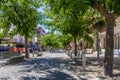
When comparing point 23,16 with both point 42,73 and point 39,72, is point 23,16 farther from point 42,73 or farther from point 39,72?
point 42,73

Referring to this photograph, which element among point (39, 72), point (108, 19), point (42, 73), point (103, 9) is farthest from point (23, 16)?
point (103, 9)

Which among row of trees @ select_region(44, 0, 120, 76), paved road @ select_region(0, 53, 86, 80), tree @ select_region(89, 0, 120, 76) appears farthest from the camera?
paved road @ select_region(0, 53, 86, 80)

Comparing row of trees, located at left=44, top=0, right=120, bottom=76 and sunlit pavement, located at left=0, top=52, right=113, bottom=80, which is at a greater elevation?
row of trees, located at left=44, top=0, right=120, bottom=76

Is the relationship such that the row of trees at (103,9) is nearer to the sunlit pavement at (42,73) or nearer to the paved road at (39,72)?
the sunlit pavement at (42,73)

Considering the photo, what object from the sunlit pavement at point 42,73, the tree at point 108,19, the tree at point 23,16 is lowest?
the sunlit pavement at point 42,73

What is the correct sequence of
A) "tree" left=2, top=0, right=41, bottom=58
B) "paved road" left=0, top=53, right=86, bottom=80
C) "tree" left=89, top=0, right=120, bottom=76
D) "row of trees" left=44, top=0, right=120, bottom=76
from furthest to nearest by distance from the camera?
"tree" left=2, top=0, right=41, bottom=58 → "paved road" left=0, top=53, right=86, bottom=80 → "tree" left=89, top=0, right=120, bottom=76 → "row of trees" left=44, top=0, right=120, bottom=76

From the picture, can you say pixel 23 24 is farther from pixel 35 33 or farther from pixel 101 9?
pixel 101 9

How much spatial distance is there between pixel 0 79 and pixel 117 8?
6347 mm

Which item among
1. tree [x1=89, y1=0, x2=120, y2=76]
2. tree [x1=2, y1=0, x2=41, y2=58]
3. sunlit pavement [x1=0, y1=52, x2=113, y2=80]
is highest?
tree [x1=2, y1=0, x2=41, y2=58]

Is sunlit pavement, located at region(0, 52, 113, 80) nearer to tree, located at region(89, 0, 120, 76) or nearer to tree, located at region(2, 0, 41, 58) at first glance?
tree, located at region(89, 0, 120, 76)

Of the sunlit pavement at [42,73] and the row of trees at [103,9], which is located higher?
the row of trees at [103,9]

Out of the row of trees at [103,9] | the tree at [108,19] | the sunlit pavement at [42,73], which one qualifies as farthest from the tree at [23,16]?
the tree at [108,19]

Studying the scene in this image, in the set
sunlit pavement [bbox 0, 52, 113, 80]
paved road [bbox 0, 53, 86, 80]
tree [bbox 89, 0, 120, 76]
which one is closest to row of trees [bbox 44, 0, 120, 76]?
tree [bbox 89, 0, 120, 76]

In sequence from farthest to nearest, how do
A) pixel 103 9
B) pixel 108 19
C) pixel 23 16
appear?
pixel 23 16
pixel 108 19
pixel 103 9
